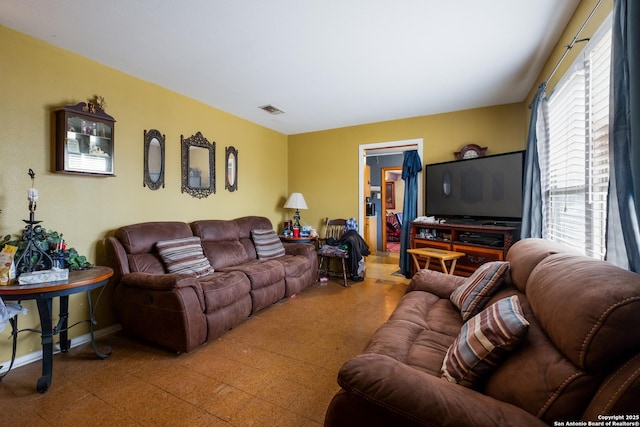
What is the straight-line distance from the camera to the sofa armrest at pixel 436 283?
2.24 meters

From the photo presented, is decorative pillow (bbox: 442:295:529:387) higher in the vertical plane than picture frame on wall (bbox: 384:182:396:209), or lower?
lower

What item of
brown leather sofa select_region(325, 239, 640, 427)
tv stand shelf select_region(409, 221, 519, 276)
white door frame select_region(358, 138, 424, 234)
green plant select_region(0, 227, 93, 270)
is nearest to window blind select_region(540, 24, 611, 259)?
tv stand shelf select_region(409, 221, 519, 276)

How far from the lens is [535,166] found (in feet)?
8.37

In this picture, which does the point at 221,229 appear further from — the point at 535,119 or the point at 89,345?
the point at 535,119

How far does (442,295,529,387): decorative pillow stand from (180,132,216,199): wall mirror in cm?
332

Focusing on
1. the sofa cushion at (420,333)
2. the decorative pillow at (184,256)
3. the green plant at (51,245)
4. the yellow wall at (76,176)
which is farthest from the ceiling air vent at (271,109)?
the sofa cushion at (420,333)

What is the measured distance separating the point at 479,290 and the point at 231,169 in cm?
348

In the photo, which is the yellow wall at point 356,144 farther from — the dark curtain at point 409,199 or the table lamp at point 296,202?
the table lamp at point 296,202

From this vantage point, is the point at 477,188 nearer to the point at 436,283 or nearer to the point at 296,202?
the point at 436,283

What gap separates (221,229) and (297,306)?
1386mm

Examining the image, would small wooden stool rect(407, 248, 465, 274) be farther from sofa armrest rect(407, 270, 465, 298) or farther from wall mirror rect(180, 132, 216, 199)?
wall mirror rect(180, 132, 216, 199)

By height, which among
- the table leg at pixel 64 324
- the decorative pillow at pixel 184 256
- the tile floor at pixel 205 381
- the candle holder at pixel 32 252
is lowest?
the tile floor at pixel 205 381

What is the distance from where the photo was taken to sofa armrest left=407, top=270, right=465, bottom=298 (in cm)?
224

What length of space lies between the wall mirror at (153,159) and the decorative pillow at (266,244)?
136 cm
